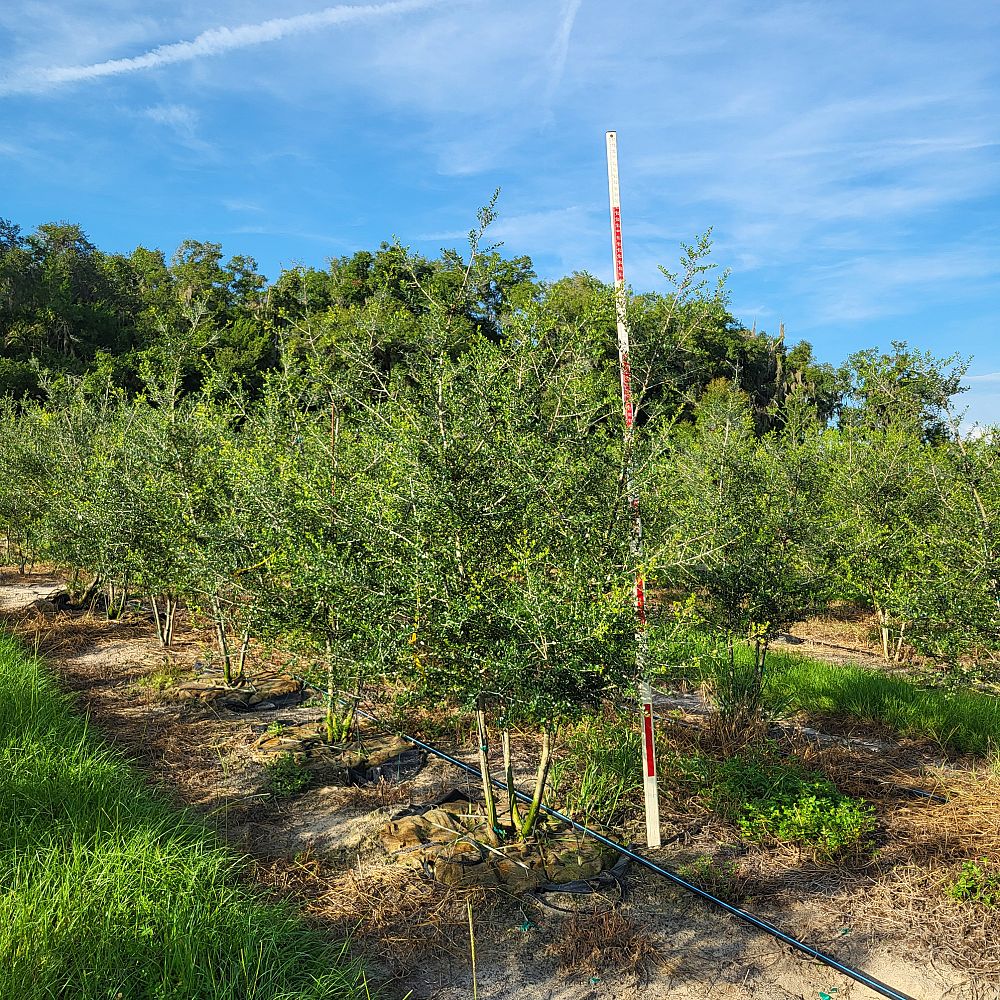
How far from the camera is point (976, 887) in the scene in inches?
219

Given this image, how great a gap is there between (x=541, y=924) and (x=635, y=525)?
110 inches

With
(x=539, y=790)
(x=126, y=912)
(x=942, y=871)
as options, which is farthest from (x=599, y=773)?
(x=126, y=912)

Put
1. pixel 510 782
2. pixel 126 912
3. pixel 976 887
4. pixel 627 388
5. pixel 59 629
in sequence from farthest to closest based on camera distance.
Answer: pixel 59 629 < pixel 627 388 < pixel 510 782 < pixel 976 887 < pixel 126 912

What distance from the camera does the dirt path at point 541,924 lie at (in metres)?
4.56

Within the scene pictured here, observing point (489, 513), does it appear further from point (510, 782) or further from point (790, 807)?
point (790, 807)

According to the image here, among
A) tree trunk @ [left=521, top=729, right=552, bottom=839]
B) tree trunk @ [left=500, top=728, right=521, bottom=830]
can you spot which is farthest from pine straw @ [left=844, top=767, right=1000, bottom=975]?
tree trunk @ [left=500, top=728, right=521, bottom=830]

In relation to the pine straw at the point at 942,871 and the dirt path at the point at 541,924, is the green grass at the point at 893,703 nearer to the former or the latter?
the pine straw at the point at 942,871

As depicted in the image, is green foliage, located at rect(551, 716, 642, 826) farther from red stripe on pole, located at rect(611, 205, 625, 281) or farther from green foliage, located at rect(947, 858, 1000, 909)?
red stripe on pole, located at rect(611, 205, 625, 281)

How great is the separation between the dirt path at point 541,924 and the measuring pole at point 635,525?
62cm

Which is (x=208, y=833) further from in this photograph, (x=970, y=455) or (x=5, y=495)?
(x=5, y=495)

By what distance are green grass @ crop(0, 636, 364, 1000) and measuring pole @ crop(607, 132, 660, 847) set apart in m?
2.50

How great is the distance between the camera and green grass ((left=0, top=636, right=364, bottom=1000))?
366cm

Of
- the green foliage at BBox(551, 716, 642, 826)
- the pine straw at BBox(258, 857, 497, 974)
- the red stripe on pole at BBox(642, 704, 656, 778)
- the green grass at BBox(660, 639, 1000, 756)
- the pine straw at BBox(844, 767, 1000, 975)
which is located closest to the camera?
the pine straw at BBox(258, 857, 497, 974)

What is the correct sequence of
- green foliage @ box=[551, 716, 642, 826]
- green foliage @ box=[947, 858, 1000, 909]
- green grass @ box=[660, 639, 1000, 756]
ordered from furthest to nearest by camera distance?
green grass @ box=[660, 639, 1000, 756], green foliage @ box=[551, 716, 642, 826], green foliage @ box=[947, 858, 1000, 909]
